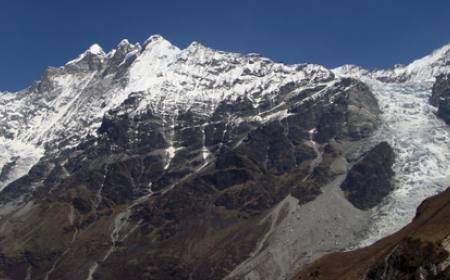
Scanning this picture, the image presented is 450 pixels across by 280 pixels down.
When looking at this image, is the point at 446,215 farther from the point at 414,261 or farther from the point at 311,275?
the point at 311,275

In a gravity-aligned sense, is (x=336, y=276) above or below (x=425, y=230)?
above

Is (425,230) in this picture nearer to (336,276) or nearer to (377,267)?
(377,267)

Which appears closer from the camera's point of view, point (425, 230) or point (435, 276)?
point (435, 276)

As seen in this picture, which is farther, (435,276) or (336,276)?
(336,276)

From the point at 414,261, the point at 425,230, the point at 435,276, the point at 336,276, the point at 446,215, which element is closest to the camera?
the point at 435,276

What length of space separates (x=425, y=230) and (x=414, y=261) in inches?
424

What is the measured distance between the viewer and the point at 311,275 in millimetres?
193625

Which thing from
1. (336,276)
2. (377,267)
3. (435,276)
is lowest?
(435,276)

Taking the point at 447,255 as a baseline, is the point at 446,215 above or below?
above

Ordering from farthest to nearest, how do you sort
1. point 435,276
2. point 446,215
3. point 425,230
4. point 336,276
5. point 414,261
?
point 336,276
point 446,215
point 425,230
point 414,261
point 435,276

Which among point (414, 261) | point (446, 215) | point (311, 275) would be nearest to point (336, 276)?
point (311, 275)

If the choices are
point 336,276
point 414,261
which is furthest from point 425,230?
point 336,276

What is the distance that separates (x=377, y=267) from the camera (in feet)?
475

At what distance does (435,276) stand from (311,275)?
75.7m
